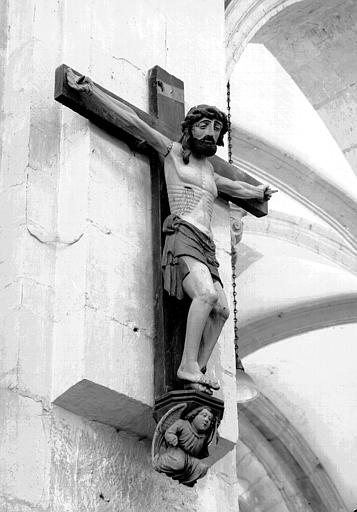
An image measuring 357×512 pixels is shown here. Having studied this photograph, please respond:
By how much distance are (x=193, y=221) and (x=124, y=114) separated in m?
0.51

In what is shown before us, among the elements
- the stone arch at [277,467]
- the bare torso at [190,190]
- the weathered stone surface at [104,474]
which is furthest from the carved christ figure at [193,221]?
the stone arch at [277,467]

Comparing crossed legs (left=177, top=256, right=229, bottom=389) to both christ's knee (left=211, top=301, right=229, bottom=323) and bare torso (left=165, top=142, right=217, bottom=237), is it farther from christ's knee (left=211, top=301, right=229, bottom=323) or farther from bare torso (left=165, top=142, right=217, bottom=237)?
bare torso (left=165, top=142, right=217, bottom=237)

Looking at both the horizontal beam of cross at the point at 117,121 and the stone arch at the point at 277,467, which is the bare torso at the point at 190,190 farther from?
the stone arch at the point at 277,467

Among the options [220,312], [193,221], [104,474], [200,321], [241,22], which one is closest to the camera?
[104,474]

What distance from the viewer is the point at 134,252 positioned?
5605 mm

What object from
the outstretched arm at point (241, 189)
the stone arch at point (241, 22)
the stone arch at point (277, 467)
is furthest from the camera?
the stone arch at point (277, 467)

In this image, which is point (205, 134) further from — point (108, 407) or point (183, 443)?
point (183, 443)

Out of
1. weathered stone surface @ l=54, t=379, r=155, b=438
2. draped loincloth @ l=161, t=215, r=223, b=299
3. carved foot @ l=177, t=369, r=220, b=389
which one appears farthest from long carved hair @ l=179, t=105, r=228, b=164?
weathered stone surface @ l=54, t=379, r=155, b=438

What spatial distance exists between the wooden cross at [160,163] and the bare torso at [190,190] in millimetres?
75

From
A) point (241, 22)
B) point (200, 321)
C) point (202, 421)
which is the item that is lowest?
point (202, 421)

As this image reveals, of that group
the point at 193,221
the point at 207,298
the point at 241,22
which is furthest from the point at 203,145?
the point at 241,22

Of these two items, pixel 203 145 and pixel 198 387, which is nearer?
pixel 198 387

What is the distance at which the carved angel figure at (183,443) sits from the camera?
5105mm

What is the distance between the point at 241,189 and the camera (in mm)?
6074
